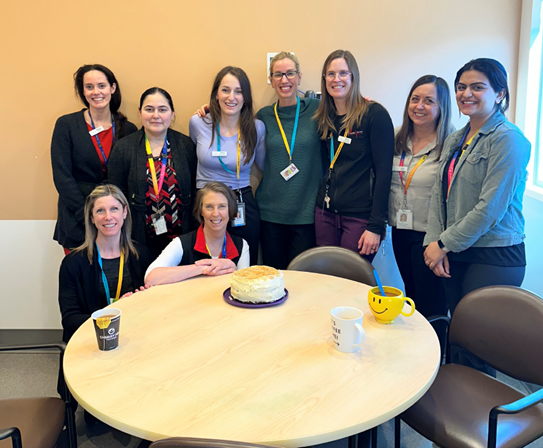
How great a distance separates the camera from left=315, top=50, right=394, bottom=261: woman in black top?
2537 millimetres

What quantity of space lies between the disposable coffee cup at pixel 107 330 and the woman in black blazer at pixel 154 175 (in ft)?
4.54

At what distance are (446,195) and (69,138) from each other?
2344mm

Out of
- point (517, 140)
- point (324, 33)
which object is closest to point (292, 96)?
point (324, 33)

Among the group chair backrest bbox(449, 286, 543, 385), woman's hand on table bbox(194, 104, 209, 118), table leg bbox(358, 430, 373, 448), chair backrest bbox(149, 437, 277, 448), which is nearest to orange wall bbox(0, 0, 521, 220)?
woman's hand on table bbox(194, 104, 209, 118)

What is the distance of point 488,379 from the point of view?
1738mm

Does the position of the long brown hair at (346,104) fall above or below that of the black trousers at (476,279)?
above

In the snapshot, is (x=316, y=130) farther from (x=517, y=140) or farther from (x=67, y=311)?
(x=67, y=311)

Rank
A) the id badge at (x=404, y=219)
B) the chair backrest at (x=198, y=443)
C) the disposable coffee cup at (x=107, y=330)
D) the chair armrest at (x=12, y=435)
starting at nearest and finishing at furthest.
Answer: the chair backrest at (x=198, y=443) → the chair armrest at (x=12, y=435) → the disposable coffee cup at (x=107, y=330) → the id badge at (x=404, y=219)

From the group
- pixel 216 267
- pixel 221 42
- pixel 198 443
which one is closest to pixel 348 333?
pixel 198 443

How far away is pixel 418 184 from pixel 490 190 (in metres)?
0.52

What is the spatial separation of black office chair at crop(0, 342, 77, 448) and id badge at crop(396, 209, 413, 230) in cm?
191

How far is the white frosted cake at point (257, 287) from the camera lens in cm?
167

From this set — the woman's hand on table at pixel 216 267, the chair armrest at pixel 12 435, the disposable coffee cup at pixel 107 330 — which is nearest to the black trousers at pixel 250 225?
the woman's hand on table at pixel 216 267

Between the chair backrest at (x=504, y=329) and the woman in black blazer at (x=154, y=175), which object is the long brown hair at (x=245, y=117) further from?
the chair backrest at (x=504, y=329)
